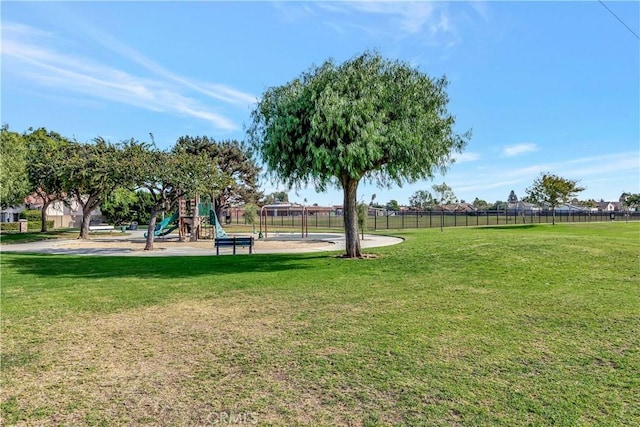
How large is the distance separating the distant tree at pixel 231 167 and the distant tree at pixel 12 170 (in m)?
22.9

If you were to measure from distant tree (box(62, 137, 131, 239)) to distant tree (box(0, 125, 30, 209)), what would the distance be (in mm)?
2075

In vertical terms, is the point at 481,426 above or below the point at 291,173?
below

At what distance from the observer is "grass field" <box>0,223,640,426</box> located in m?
3.31

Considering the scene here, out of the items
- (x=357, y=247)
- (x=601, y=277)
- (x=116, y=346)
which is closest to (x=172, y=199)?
(x=357, y=247)

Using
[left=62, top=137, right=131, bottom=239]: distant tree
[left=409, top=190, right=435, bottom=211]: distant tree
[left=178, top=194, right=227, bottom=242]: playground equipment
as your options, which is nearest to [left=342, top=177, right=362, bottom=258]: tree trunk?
[left=62, top=137, right=131, bottom=239]: distant tree

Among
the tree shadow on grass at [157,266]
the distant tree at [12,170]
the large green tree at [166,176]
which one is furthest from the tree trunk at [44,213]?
the tree shadow on grass at [157,266]

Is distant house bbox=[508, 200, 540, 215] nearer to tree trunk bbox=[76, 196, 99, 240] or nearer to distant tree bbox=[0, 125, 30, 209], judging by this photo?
tree trunk bbox=[76, 196, 99, 240]

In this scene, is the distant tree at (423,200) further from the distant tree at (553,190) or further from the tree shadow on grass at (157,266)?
the tree shadow on grass at (157,266)

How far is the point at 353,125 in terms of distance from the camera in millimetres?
11195

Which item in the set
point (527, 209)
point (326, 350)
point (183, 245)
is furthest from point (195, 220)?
point (527, 209)

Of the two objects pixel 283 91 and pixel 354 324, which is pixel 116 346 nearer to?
pixel 354 324

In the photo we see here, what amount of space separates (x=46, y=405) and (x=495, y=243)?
13.2 metres

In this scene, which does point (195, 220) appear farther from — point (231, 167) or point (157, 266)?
point (231, 167)

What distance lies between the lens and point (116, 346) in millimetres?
4844
